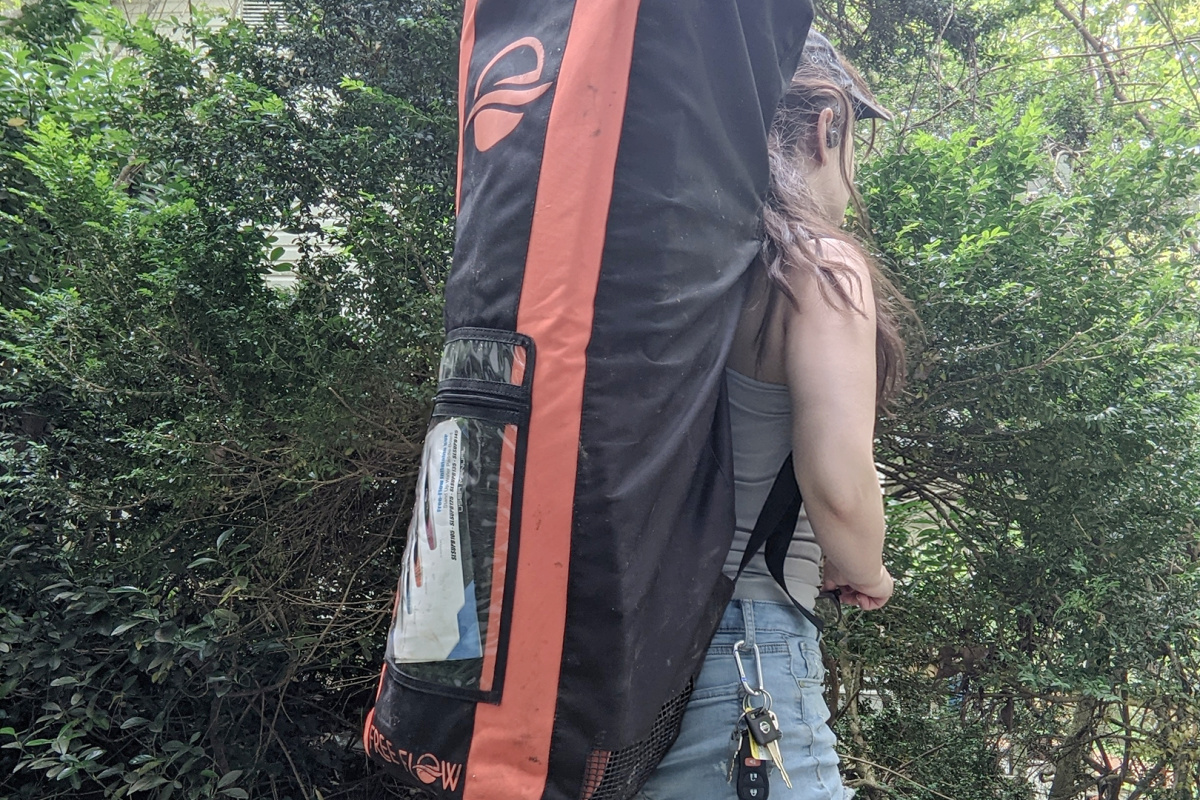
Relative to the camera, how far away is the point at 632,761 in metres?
1.08

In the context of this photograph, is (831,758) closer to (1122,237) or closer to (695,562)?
(695,562)

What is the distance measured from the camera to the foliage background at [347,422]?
73.9 inches

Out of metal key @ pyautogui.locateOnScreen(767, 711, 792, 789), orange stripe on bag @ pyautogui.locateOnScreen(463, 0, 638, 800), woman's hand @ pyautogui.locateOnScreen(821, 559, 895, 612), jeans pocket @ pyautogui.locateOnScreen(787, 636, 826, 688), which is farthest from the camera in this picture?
woman's hand @ pyautogui.locateOnScreen(821, 559, 895, 612)

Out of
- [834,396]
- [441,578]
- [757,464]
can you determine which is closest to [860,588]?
[757,464]

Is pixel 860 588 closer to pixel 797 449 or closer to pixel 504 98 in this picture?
pixel 797 449

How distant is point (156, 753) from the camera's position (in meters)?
2.17

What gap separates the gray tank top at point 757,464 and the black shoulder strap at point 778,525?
0.06 ft

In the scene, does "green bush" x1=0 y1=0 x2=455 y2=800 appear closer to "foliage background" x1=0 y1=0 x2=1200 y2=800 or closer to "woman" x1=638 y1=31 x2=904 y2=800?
"foliage background" x1=0 y1=0 x2=1200 y2=800

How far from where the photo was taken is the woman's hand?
4.40ft

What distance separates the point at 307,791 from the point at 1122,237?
8.60ft

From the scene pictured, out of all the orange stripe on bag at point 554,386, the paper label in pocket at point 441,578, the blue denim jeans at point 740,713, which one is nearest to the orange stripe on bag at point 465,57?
the orange stripe on bag at point 554,386

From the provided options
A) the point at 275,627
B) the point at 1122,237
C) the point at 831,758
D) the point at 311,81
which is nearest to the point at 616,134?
the point at 831,758

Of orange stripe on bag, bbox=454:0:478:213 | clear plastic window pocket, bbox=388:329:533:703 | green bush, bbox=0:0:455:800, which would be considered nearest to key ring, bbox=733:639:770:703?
clear plastic window pocket, bbox=388:329:533:703

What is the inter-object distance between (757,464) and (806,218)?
380 mm
